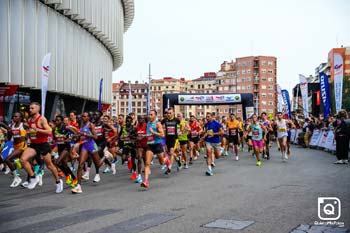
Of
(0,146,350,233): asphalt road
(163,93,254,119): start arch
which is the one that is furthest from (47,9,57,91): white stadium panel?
(0,146,350,233): asphalt road

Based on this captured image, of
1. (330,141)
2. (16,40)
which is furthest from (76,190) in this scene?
(16,40)

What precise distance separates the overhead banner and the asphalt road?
2295 centimetres

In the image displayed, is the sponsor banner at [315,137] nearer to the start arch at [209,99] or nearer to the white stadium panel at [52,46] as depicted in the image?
the start arch at [209,99]

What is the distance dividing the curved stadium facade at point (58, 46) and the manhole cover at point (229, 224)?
2242 centimetres

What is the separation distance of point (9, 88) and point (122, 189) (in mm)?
18269

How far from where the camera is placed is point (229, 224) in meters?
6.30

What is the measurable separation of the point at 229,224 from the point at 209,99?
3042 cm

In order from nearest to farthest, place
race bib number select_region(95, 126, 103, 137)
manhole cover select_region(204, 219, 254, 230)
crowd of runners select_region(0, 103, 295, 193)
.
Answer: manhole cover select_region(204, 219, 254, 230)
crowd of runners select_region(0, 103, 295, 193)
race bib number select_region(95, 126, 103, 137)

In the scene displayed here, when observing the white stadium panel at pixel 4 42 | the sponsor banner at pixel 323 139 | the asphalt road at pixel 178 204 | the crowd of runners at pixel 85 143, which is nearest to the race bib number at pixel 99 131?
the crowd of runners at pixel 85 143

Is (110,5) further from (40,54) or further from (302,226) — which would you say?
(302,226)

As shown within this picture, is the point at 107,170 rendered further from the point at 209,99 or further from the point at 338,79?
the point at 209,99

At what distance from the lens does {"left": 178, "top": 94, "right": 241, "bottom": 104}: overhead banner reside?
35844 mm

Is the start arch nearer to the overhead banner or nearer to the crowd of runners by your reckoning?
the overhead banner

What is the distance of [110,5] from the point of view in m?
44.2
